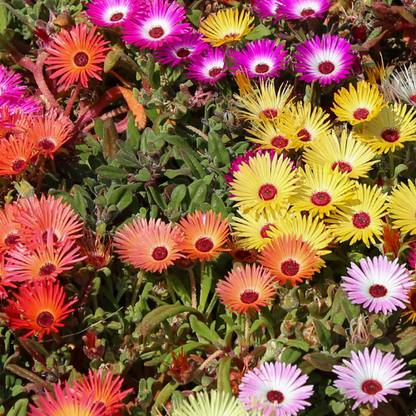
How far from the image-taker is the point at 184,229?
1.77 metres

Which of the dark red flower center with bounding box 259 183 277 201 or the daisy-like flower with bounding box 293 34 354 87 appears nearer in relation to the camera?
the dark red flower center with bounding box 259 183 277 201

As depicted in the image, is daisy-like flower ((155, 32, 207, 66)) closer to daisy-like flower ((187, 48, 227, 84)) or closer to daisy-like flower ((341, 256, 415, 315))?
daisy-like flower ((187, 48, 227, 84))

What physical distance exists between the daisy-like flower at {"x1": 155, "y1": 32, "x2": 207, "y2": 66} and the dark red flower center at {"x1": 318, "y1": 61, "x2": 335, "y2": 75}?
449 mm

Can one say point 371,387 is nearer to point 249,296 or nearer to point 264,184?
point 249,296

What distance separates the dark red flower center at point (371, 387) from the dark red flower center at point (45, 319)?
77 centimetres

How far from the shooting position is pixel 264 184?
1.80 m

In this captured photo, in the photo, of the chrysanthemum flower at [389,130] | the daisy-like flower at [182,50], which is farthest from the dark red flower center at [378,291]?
the daisy-like flower at [182,50]

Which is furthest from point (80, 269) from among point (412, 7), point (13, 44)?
point (412, 7)

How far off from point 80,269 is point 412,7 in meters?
1.54

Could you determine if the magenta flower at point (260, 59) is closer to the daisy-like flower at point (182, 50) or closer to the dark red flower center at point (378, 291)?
the daisy-like flower at point (182, 50)

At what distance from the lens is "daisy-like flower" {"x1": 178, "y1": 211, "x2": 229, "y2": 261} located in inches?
66.7

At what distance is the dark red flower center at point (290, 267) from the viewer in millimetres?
1592

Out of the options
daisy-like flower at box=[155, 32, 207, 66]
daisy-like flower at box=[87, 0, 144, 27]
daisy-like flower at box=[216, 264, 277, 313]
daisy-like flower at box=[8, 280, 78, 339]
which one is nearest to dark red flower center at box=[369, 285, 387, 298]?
daisy-like flower at box=[216, 264, 277, 313]

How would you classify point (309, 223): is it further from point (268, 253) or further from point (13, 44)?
point (13, 44)
